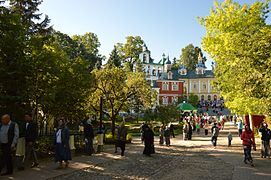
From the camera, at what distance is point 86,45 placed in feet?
203

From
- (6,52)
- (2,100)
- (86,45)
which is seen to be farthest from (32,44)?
(86,45)

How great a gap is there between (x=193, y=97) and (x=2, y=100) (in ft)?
204

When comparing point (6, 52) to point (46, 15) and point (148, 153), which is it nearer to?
point (148, 153)

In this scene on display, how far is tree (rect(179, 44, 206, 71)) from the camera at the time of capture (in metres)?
92.6

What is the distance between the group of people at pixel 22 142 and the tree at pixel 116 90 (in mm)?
11133

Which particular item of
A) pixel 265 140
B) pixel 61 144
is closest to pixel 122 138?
pixel 61 144

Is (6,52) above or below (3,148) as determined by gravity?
→ above

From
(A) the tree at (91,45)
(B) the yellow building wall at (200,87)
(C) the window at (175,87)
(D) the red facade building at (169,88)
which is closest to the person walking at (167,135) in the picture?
(A) the tree at (91,45)

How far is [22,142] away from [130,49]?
5908cm

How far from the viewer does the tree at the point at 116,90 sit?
22578 mm

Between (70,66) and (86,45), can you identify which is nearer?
(70,66)

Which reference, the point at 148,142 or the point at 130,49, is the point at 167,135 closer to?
the point at 148,142

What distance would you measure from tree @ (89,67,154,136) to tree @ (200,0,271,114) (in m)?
6.42

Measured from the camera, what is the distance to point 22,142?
35.1 ft
